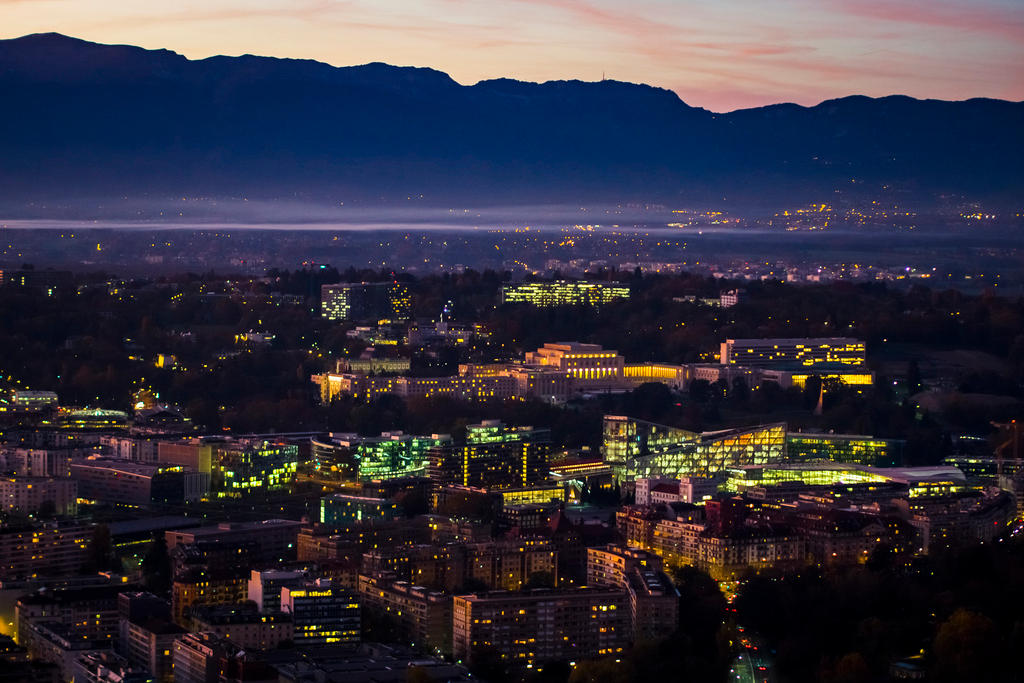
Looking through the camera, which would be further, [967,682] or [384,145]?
[384,145]

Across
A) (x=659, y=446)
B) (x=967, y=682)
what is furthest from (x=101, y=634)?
(x=659, y=446)

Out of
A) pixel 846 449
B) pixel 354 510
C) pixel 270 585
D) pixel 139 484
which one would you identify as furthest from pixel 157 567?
pixel 846 449

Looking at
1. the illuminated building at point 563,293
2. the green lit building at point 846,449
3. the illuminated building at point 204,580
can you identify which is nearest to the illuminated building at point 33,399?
the green lit building at point 846,449

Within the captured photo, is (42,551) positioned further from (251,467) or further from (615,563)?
(251,467)

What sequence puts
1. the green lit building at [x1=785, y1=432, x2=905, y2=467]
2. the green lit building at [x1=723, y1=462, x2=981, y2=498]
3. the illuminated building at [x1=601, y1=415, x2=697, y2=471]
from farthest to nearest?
1. the illuminated building at [x1=601, y1=415, x2=697, y2=471]
2. the green lit building at [x1=785, y1=432, x2=905, y2=467]
3. the green lit building at [x1=723, y1=462, x2=981, y2=498]

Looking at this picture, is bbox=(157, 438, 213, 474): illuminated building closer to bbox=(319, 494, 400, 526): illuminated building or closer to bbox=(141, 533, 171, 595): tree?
bbox=(319, 494, 400, 526): illuminated building

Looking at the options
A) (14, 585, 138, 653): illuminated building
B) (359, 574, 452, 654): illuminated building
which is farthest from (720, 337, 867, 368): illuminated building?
(14, 585, 138, 653): illuminated building

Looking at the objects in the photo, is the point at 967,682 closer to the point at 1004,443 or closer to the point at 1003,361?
the point at 1004,443
